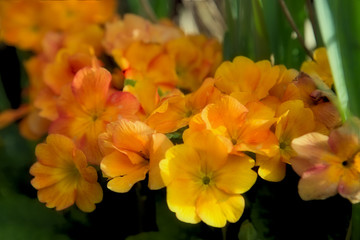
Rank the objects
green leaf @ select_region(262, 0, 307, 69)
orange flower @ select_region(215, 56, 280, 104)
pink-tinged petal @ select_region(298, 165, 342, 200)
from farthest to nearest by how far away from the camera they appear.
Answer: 1. green leaf @ select_region(262, 0, 307, 69)
2. orange flower @ select_region(215, 56, 280, 104)
3. pink-tinged petal @ select_region(298, 165, 342, 200)

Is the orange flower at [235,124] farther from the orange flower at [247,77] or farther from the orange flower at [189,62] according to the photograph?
the orange flower at [189,62]

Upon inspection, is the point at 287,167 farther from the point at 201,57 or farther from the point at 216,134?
the point at 201,57

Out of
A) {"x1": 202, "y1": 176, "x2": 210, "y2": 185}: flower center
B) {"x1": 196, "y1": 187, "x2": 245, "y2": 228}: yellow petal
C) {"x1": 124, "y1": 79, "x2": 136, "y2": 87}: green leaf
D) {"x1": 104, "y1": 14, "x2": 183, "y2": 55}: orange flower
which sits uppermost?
{"x1": 124, "y1": 79, "x2": 136, "y2": 87}: green leaf

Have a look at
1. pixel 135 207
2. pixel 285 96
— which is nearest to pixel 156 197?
pixel 135 207

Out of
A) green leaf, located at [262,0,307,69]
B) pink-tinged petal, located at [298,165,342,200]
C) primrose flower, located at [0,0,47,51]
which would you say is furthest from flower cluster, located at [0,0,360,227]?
primrose flower, located at [0,0,47,51]

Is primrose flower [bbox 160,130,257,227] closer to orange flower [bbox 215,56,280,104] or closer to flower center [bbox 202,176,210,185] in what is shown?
flower center [bbox 202,176,210,185]

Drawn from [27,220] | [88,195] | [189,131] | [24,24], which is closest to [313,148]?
[189,131]

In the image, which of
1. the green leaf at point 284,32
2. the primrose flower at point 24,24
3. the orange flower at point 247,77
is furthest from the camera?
the primrose flower at point 24,24

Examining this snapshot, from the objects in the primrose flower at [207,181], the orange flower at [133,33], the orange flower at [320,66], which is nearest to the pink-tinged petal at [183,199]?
the primrose flower at [207,181]
